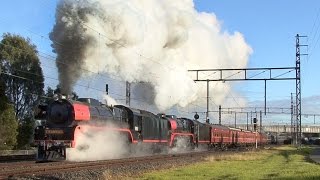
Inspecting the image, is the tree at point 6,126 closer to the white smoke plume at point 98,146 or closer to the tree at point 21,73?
the tree at point 21,73

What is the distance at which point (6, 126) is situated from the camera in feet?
156

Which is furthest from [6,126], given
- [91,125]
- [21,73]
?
[91,125]

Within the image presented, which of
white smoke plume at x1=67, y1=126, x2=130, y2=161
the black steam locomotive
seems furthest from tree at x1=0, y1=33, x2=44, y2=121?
white smoke plume at x1=67, y1=126, x2=130, y2=161

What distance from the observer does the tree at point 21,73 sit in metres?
59.7

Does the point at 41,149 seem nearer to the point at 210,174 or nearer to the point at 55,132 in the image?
the point at 55,132

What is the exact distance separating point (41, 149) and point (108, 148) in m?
5.14

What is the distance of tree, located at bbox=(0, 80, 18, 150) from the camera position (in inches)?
1866

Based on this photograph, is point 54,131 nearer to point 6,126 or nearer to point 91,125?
point 91,125

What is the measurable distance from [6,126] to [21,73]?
15051 mm

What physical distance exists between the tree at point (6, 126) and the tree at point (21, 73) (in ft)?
32.1

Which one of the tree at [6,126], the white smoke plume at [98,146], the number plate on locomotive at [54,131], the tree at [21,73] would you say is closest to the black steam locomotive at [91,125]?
the number plate on locomotive at [54,131]

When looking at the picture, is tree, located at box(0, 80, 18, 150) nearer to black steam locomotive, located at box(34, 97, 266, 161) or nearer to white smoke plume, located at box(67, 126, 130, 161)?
black steam locomotive, located at box(34, 97, 266, 161)

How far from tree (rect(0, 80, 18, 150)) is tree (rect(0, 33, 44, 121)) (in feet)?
32.1

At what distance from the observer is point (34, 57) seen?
6166 cm
